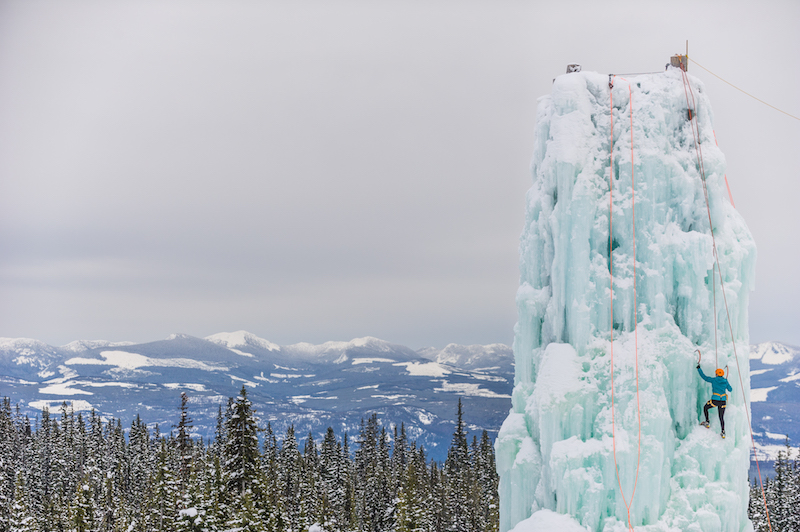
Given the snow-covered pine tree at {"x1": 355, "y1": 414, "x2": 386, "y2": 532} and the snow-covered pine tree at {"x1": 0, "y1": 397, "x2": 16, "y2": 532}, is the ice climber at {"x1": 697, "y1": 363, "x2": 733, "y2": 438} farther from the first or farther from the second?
the snow-covered pine tree at {"x1": 0, "y1": 397, "x2": 16, "y2": 532}

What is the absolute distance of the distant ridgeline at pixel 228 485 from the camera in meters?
39.3

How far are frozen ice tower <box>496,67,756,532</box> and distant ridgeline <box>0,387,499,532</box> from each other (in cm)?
1903

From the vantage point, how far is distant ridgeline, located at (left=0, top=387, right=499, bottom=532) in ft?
129

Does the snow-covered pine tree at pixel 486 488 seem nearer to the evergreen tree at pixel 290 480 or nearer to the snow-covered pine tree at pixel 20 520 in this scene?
the evergreen tree at pixel 290 480

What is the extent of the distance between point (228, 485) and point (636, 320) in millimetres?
26520

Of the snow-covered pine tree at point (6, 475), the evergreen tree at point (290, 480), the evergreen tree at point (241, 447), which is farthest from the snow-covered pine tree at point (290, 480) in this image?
the snow-covered pine tree at point (6, 475)

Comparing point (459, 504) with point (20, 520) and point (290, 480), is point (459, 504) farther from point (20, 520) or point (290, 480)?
point (20, 520)

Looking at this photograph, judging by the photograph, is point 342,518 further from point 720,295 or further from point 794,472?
point 720,295

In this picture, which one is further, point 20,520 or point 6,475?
point 6,475

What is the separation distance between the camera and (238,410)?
37.5 metres

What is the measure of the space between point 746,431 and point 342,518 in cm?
5394

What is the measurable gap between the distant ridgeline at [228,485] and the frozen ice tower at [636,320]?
1903cm

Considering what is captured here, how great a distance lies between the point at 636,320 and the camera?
72.4ft

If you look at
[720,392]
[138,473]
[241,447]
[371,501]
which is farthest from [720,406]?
[138,473]
